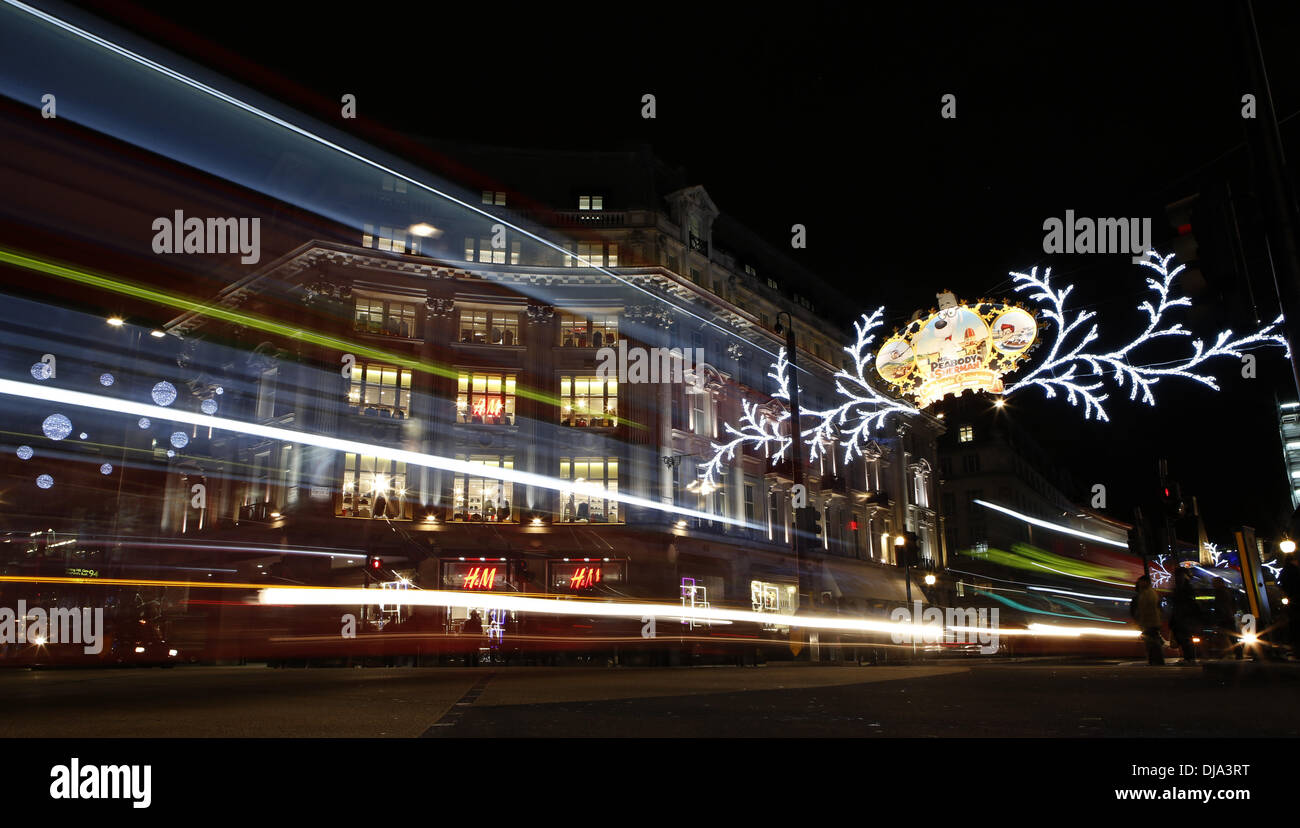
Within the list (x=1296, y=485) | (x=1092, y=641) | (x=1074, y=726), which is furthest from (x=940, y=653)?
(x=1296, y=485)

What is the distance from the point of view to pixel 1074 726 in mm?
4867

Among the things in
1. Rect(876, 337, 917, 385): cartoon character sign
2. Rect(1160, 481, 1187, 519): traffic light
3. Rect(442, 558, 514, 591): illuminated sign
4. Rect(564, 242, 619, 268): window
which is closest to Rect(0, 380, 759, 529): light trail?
Rect(442, 558, 514, 591): illuminated sign

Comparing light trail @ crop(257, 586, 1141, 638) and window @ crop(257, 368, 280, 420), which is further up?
window @ crop(257, 368, 280, 420)

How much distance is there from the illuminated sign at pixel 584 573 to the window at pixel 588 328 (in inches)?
376

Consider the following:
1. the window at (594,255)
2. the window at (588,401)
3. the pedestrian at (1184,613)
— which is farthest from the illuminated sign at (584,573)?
the pedestrian at (1184,613)

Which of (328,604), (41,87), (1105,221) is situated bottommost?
(328,604)

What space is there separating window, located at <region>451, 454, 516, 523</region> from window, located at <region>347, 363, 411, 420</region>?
126 inches

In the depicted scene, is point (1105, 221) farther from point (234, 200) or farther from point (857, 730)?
point (234, 200)

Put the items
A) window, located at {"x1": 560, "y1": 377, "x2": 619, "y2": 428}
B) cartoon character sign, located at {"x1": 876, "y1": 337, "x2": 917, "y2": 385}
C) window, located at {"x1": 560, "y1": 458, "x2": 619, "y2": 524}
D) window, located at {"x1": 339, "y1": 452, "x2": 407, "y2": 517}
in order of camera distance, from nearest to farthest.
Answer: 1. cartoon character sign, located at {"x1": 876, "y1": 337, "x2": 917, "y2": 385}
2. window, located at {"x1": 339, "y1": 452, "x2": 407, "y2": 517}
3. window, located at {"x1": 560, "y1": 458, "x2": 619, "y2": 524}
4. window, located at {"x1": 560, "y1": 377, "x2": 619, "y2": 428}

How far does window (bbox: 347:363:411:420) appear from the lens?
112 feet

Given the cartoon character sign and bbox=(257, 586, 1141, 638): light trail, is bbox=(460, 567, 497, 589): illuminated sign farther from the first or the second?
the cartoon character sign

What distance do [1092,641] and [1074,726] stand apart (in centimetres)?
3369

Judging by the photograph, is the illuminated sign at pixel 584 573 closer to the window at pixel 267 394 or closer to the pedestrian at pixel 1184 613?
the window at pixel 267 394

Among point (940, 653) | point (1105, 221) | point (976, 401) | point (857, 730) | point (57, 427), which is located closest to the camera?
point (857, 730)
